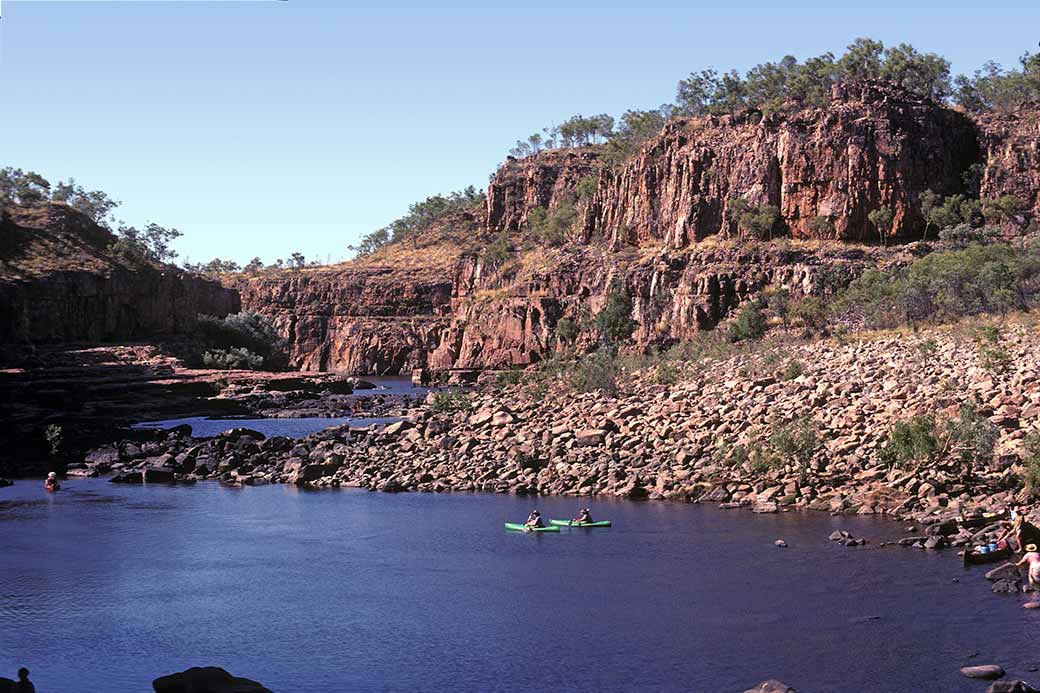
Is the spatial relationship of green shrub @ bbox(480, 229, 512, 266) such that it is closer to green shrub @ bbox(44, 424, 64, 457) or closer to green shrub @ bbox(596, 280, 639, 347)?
green shrub @ bbox(596, 280, 639, 347)

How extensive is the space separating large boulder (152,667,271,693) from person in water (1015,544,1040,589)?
54.6 feet

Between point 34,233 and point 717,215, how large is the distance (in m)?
61.5

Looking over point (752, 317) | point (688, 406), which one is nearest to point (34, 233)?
point (752, 317)

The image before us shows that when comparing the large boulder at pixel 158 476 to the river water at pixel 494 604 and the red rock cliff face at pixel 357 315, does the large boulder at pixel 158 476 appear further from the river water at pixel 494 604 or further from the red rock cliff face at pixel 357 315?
the red rock cliff face at pixel 357 315

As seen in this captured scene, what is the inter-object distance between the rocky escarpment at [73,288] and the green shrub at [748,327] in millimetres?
54693

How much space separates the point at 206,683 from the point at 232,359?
88.7m

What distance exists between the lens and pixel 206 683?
2008 cm

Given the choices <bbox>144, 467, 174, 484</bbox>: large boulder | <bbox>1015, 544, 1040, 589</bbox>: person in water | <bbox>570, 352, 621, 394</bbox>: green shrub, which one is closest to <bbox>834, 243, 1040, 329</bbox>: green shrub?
<bbox>570, 352, 621, 394</bbox>: green shrub

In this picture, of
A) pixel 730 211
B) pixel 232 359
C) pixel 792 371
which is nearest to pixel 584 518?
pixel 792 371

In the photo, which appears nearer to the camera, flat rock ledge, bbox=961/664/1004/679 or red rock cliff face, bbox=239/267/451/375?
flat rock ledge, bbox=961/664/1004/679

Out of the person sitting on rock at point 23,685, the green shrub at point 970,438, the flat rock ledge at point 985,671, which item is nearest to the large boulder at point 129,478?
the person sitting on rock at point 23,685

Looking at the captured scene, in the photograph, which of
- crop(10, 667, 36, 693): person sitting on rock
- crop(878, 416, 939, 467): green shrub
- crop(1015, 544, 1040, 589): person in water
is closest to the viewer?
crop(10, 667, 36, 693): person sitting on rock

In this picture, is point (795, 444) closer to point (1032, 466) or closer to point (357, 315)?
point (1032, 466)

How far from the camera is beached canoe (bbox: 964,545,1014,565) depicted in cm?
2820
